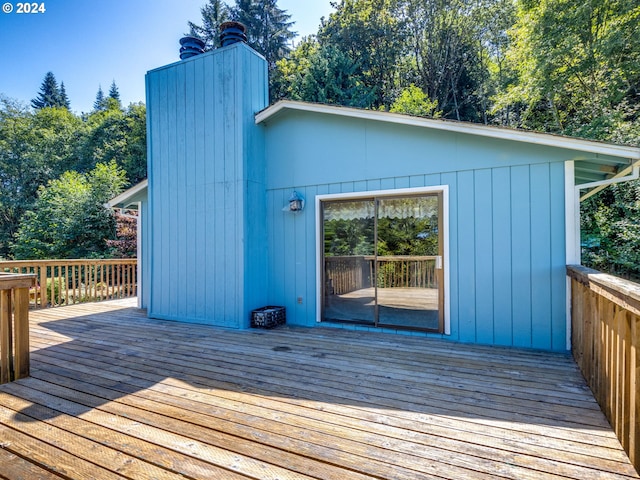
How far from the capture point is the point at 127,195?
6.25 m

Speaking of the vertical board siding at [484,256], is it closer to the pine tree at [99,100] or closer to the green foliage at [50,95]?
the pine tree at [99,100]

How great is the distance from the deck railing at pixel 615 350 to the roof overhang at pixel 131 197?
614 cm

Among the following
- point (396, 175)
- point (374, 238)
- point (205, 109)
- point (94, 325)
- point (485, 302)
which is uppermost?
point (205, 109)

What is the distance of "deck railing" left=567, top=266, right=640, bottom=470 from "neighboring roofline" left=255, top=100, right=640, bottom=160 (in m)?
1.23

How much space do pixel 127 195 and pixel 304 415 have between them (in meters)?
5.76

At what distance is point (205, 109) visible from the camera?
496 centimetres

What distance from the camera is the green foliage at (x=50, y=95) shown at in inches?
1284

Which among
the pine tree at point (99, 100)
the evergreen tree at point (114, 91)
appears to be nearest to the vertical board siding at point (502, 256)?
the pine tree at point (99, 100)

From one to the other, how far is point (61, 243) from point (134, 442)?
1304 centimetres

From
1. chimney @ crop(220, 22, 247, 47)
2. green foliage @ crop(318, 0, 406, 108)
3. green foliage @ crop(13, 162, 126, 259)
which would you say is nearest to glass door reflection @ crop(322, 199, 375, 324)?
chimney @ crop(220, 22, 247, 47)

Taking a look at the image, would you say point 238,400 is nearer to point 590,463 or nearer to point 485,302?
point 590,463

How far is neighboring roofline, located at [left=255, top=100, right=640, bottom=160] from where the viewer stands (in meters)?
3.09

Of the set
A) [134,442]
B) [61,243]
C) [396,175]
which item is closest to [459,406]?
[134,442]

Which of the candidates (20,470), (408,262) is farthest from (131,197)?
(20,470)
